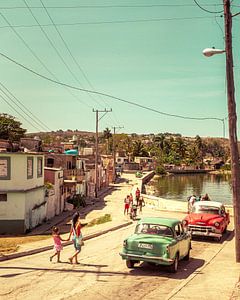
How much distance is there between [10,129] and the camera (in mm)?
100875

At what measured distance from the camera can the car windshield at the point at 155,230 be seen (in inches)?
572

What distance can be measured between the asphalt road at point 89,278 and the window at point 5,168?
1102 centimetres

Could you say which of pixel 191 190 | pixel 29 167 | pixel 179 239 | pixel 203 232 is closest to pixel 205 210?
pixel 203 232

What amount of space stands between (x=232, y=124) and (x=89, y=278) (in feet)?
24.4

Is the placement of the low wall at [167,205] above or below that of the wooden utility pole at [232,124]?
below

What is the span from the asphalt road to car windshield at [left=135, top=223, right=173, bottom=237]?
1.23 meters

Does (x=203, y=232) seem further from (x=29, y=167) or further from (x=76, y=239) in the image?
(x=29, y=167)

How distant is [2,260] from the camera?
1580cm

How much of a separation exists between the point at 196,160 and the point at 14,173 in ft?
573

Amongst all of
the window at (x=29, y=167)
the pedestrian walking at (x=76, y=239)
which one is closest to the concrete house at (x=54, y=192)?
the window at (x=29, y=167)

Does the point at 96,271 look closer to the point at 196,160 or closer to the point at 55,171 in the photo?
the point at 55,171

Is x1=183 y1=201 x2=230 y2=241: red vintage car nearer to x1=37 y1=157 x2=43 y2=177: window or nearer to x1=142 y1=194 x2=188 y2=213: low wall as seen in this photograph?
x1=142 y1=194 x2=188 y2=213: low wall

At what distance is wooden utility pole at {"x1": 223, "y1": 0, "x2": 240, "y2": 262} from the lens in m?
15.2

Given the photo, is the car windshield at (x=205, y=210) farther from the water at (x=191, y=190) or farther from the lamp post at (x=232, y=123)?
the water at (x=191, y=190)
